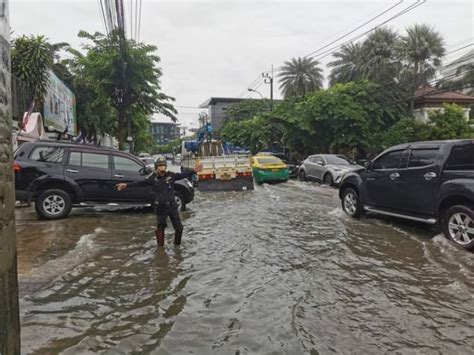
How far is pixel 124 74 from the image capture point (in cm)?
1856

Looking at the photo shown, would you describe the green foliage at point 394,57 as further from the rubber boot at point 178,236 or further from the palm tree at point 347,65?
the rubber boot at point 178,236

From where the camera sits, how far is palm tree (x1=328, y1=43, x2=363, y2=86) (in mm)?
39862

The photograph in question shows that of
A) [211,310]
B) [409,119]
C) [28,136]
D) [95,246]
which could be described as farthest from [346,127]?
[211,310]

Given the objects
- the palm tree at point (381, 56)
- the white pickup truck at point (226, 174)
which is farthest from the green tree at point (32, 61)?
the palm tree at point (381, 56)

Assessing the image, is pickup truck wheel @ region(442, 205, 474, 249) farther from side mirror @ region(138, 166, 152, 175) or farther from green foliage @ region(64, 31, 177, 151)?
green foliage @ region(64, 31, 177, 151)

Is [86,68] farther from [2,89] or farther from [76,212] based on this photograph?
[2,89]

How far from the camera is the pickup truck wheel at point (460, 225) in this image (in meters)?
6.75

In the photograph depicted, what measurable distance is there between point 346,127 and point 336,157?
5212mm

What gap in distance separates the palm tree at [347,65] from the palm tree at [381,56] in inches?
44.7

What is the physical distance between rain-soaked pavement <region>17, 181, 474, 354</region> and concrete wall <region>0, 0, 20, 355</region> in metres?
1.39

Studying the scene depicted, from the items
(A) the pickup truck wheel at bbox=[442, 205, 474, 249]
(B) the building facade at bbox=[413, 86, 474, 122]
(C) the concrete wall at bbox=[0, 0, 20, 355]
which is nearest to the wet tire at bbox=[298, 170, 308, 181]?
(B) the building facade at bbox=[413, 86, 474, 122]

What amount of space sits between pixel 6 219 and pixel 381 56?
39242 millimetres

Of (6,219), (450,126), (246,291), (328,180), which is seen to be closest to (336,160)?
(328,180)

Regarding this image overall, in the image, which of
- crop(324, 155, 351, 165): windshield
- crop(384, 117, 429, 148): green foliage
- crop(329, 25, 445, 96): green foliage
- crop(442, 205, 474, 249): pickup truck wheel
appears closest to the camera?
crop(442, 205, 474, 249): pickup truck wheel
